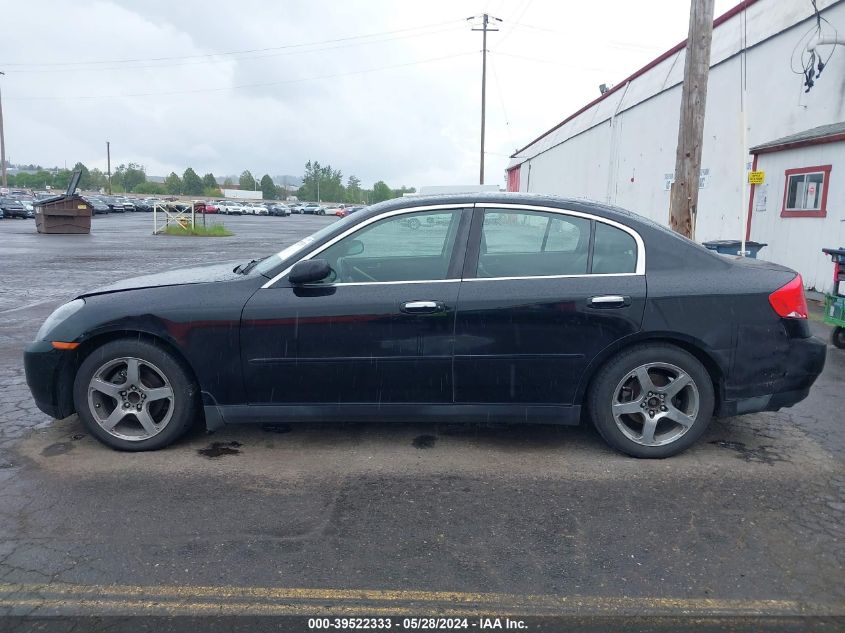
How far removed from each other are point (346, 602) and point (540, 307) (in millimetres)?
2092

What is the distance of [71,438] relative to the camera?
460cm

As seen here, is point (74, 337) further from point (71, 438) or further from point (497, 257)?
point (497, 257)

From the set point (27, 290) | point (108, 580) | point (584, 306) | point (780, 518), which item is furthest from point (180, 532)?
point (27, 290)

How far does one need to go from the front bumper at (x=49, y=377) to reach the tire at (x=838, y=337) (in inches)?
303

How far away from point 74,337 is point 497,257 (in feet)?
8.90

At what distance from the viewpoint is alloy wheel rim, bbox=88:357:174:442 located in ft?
13.9

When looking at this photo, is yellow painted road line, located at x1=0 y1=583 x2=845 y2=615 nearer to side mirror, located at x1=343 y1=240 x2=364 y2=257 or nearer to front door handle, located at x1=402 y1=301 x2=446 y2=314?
front door handle, located at x1=402 y1=301 x2=446 y2=314

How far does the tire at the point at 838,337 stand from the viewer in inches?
299

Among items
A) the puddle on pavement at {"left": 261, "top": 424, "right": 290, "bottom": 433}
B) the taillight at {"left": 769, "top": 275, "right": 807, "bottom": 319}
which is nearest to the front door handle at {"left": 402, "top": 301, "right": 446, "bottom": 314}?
the puddle on pavement at {"left": 261, "top": 424, "right": 290, "bottom": 433}

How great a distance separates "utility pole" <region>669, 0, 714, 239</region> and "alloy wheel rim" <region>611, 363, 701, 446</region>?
690cm

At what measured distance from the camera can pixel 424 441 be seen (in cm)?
459

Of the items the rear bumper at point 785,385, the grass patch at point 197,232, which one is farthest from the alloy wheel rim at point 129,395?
the grass patch at point 197,232

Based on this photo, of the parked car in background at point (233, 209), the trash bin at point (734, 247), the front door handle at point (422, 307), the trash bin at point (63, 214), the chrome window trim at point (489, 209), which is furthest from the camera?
the parked car in background at point (233, 209)

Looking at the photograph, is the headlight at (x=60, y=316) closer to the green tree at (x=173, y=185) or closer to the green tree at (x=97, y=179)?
the green tree at (x=173, y=185)
